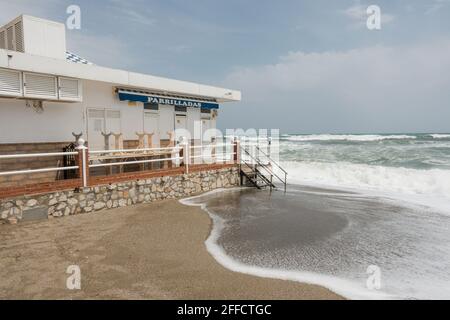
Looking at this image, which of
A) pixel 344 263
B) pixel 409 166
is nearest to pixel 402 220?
pixel 344 263

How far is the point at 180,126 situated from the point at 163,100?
154 cm

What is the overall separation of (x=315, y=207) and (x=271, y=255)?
4.74 m

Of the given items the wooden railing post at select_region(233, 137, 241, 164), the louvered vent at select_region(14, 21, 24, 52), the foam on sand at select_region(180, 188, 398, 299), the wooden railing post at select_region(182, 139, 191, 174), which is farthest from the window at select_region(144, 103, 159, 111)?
the foam on sand at select_region(180, 188, 398, 299)

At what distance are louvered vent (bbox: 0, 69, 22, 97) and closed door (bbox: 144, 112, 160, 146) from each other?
474 centimetres

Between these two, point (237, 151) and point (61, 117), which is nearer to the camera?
point (61, 117)

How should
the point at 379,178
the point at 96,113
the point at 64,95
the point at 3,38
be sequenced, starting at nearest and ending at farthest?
the point at 64,95 < the point at 3,38 < the point at 96,113 < the point at 379,178

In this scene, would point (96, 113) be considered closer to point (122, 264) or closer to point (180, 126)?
point (180, 126)

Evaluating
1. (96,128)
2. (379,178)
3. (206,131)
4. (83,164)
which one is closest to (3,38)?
(96,128)

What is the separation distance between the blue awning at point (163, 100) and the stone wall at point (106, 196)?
129 inches

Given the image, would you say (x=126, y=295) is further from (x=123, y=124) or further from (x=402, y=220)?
(x=123, y=124)

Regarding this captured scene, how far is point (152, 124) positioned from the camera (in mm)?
12578

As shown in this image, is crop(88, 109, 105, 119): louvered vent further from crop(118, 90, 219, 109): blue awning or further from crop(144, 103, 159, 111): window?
crop(144, 103, 159, 111): window

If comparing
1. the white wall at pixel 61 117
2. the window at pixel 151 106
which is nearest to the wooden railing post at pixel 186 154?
the white wall at pixel 61 117

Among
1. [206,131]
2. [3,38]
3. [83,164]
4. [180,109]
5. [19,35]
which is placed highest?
[3,38]
